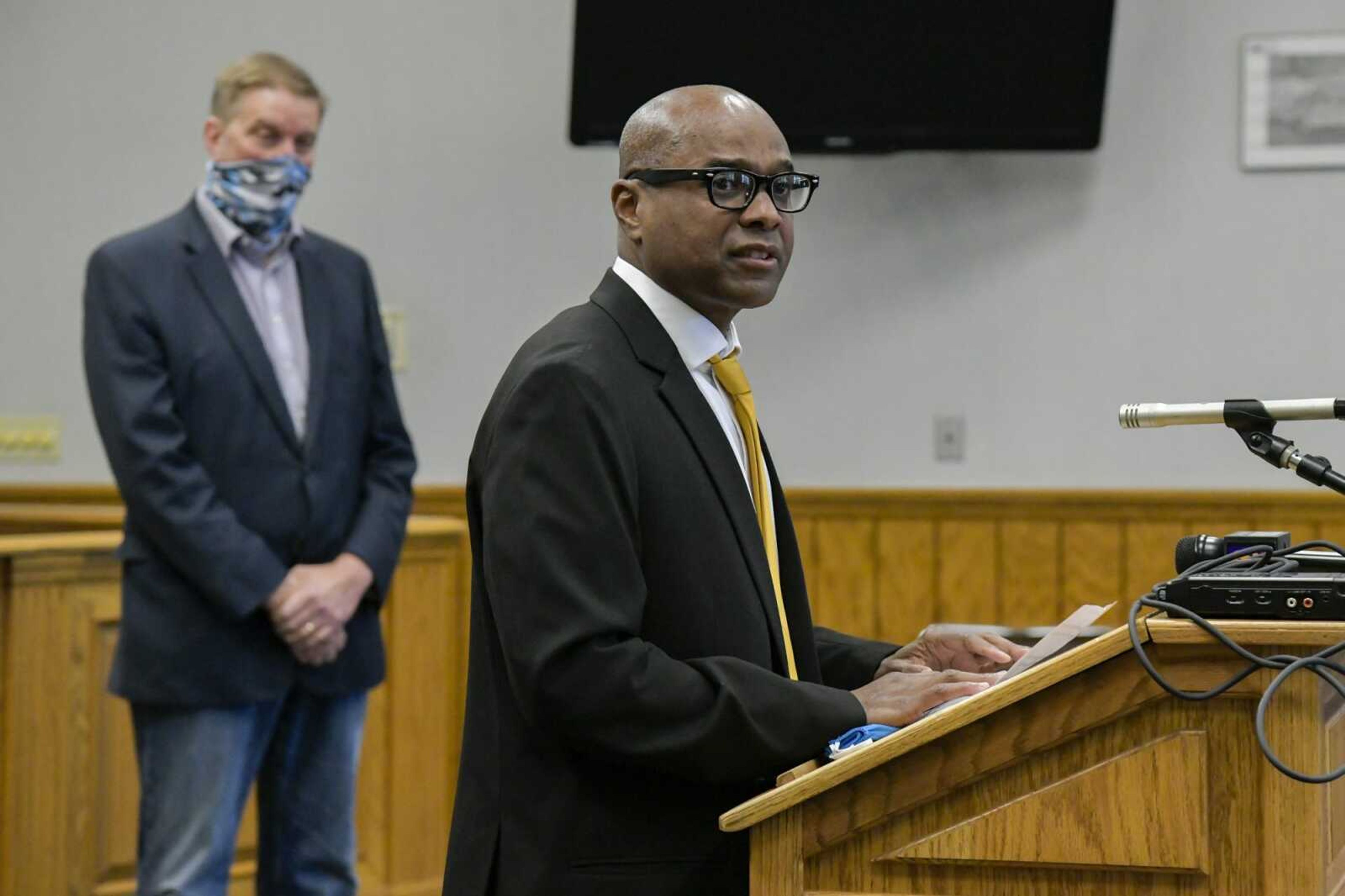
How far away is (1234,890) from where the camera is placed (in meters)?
1.39

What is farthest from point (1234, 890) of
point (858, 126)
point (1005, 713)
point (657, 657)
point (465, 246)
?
point (465, 246)

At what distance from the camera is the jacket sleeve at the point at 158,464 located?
9.16 ft

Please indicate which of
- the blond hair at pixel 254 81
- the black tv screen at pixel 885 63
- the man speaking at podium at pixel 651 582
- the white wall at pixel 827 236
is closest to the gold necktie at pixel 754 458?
the man speaking at podium at pixel 651 582

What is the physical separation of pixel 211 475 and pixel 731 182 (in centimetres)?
144

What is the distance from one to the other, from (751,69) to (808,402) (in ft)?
2.96

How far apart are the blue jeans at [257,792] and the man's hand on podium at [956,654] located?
4.53 feet

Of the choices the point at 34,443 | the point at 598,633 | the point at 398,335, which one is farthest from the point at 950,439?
the point at 598,633

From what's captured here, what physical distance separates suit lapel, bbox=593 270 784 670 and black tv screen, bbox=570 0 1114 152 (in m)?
2.60

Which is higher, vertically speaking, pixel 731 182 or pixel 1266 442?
pixel 731 182

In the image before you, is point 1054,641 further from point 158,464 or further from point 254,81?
point 254,81

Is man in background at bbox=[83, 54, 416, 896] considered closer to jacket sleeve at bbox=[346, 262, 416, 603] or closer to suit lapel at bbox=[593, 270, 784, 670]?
jacket sleeve at bbox=[346, 262, 416, 603]

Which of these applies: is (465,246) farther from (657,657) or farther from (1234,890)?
(1234,890)

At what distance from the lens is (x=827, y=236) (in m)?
4.59

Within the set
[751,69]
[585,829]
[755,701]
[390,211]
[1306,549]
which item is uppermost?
[751,69]
